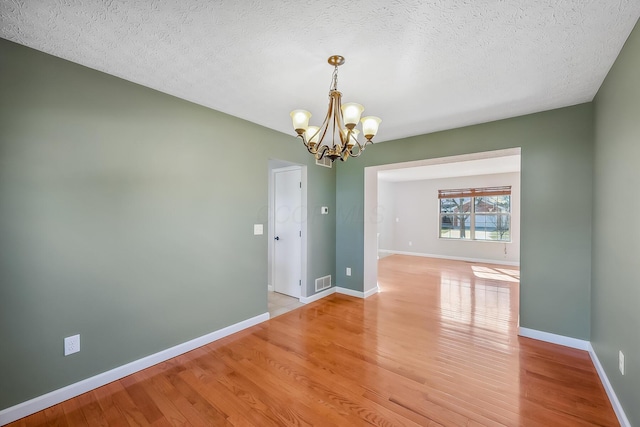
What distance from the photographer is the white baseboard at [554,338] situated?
2693mm

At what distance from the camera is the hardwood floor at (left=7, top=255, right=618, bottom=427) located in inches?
70.7

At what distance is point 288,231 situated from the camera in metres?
4.33

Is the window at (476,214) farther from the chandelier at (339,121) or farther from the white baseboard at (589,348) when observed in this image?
the chandelier at (339,121)

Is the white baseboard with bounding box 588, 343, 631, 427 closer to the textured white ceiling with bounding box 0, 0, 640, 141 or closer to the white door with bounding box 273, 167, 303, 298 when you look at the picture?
the textured white ceiling with bounding box 0, 0, 640, 141

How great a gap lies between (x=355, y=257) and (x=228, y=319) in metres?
2.19

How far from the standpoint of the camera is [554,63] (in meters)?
1.96

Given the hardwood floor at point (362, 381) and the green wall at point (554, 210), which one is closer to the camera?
the hardwood floor at point (362, 381)

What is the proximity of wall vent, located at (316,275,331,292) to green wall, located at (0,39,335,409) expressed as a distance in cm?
137

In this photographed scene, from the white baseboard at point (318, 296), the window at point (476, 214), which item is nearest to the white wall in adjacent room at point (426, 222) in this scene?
the window at point (476, 214)

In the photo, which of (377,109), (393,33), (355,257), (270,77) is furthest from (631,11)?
(355,257)

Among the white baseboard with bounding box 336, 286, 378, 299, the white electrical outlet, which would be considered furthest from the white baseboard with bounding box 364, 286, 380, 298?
the white electrical outlet

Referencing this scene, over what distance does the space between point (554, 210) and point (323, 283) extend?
3121mm

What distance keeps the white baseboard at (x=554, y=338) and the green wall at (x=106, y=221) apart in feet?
10.5

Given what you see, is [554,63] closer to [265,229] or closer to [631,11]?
[631,11]
